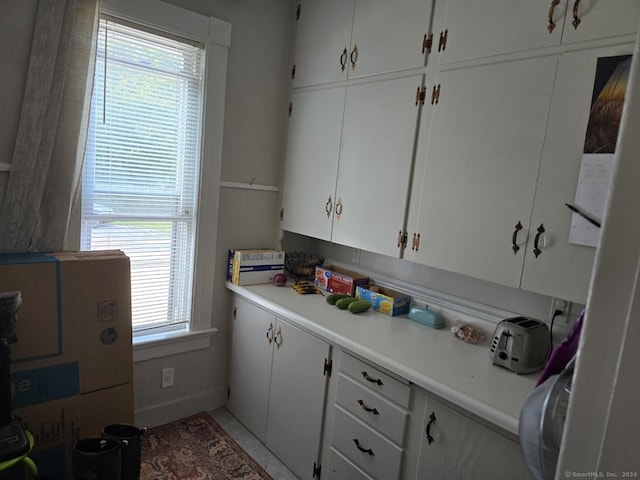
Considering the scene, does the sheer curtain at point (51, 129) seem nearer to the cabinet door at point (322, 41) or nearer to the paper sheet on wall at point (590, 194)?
the cabinet door at point (322, 41)

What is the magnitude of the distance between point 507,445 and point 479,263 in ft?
2.30

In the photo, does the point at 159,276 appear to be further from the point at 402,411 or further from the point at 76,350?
the point at 402,411

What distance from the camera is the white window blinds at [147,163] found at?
211 centimetres

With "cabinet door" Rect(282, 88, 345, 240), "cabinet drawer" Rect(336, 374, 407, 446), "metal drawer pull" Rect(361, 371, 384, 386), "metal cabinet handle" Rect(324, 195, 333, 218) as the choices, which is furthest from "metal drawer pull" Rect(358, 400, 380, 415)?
"metal cabinet handle" Rect(324, 195, 333, 218)

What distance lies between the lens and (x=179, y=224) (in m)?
2.48

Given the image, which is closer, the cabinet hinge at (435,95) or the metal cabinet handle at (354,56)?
the cabinet hinge at (435,95)

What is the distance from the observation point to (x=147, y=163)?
7.48 ft

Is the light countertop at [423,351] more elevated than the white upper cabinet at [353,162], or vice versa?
the white upper cabinet at [353,162]

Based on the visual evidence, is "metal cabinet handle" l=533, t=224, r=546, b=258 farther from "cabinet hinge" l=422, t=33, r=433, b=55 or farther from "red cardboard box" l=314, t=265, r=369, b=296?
"red cardboard box" l=314, t=265, r=369, b=296

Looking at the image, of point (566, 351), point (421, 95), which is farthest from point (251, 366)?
point (566, 351)

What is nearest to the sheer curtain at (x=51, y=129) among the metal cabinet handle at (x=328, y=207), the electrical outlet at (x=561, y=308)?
the metal cabinet handle at (x=328, y=207)

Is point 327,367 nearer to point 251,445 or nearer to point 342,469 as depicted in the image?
point 342,469

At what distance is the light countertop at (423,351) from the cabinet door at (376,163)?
1.31 ft

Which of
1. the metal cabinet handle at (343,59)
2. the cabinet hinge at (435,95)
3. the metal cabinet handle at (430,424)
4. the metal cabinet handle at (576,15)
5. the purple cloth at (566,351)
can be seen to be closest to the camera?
the purple cloth at (566,351)
